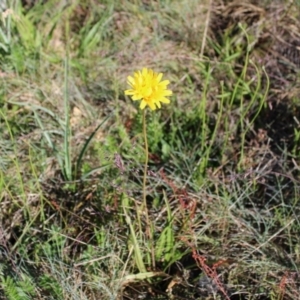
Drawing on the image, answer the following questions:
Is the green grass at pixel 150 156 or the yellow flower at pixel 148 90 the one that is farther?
the green grass at pixel 150 156

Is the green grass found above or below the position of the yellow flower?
below

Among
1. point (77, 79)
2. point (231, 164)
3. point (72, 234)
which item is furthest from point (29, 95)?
point (231, 164)

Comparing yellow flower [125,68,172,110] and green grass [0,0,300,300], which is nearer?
yellow flower [125,68,172,110]

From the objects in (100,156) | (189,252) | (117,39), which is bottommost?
(189,252)

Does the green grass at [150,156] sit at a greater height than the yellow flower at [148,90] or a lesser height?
lesser

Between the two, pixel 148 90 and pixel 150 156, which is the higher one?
pixel 148 90

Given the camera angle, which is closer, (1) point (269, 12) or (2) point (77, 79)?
(2) point (77, 79)

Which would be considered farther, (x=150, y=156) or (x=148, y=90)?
(x=150, y=156)

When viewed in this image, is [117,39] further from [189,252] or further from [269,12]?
[189,252]
